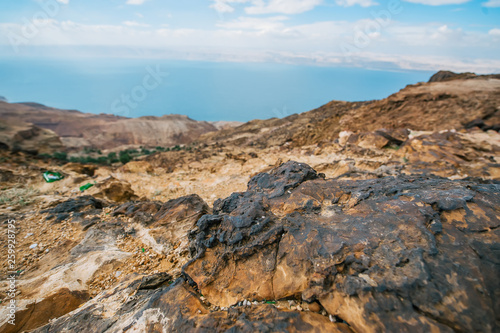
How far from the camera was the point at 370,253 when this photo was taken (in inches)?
106

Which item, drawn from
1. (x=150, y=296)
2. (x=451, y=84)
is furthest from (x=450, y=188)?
(x=451, y=84)

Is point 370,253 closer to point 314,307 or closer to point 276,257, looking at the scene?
point 314,307

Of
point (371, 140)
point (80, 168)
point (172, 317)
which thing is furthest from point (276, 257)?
point (80, 168)

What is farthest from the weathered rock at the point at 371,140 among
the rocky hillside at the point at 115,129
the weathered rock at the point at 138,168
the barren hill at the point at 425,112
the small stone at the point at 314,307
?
the rocky hillside at the point at 115,129

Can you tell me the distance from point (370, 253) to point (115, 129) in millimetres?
56281

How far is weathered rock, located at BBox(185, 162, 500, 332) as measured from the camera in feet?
6.85

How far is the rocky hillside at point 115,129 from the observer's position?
152 ft

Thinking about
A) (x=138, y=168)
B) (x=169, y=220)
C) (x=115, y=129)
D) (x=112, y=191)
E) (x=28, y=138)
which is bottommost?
(x=115, y=129)

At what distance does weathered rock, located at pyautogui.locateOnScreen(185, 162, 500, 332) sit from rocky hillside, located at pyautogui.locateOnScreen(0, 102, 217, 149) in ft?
147

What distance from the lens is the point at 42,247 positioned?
508cm

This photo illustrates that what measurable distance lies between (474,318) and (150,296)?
373cm

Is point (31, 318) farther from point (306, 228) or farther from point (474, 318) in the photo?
point (474, 318)

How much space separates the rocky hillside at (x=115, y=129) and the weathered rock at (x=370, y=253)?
44.8 metres

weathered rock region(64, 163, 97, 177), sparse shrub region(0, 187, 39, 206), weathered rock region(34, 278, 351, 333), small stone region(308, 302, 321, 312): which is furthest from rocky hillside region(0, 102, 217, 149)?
small stone region(308, 302, 321, 312)
